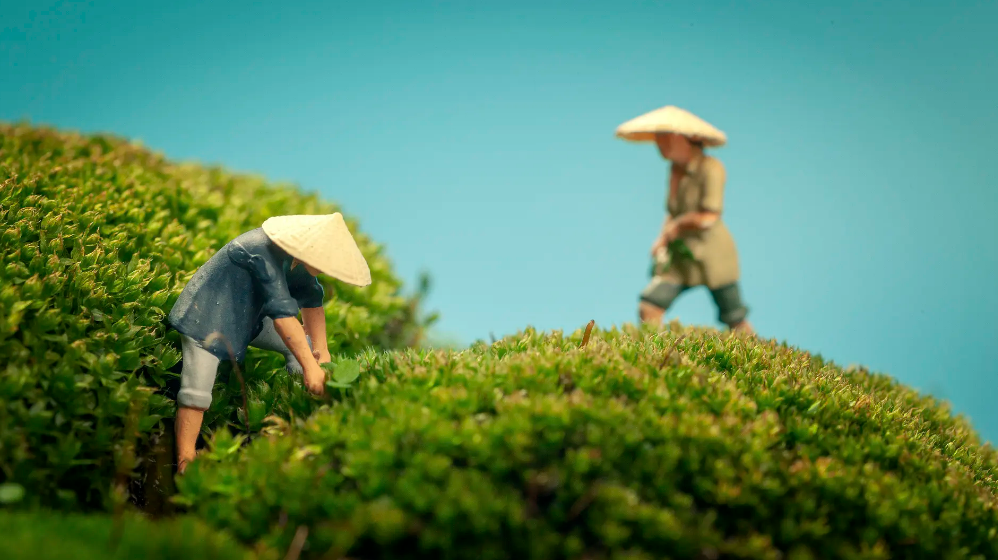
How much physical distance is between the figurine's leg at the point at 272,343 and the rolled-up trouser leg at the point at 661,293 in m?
3.54

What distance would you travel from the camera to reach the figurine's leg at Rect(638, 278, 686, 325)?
715 cm

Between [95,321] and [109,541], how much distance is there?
1.85 meters

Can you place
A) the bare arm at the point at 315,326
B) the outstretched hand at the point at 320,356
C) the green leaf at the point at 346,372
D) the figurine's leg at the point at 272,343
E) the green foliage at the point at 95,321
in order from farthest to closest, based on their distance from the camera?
1. the figurine's leg at the point at 272,343
2. the bare arm at the point at 315,326
3. the outstretched hand at the point at 320,356
4. the green leaf at the point at 346,372
5. the green foliage at the point at 95,321

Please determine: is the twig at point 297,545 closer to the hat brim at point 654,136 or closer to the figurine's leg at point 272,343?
the figurine's leg at point 272,343

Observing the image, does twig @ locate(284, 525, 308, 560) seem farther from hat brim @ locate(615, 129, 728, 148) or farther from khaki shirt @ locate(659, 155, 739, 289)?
khaki shirt @ locate(659, 155, 739, 289)

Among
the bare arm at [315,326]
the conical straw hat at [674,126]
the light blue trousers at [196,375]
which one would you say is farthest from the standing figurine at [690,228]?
the light blue trousers at [196,375]

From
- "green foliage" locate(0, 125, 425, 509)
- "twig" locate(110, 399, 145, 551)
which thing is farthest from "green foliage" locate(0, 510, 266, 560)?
"twig" locate(110, 399, 145, 551)

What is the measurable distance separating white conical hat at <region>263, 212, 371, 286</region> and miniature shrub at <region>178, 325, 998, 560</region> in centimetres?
62

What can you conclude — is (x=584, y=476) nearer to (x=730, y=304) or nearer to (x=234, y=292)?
(x=234, y=292)

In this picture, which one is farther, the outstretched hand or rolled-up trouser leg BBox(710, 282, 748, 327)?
rolled-up trouser leg BBox(710, 282, 748, 327)

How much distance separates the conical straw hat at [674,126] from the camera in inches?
258

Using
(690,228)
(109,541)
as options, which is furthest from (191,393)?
(690,228)

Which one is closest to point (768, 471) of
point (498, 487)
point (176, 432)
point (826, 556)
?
point (826, 556)

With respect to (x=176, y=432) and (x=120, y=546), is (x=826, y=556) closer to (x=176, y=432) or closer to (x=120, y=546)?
(x=120, y=546)
